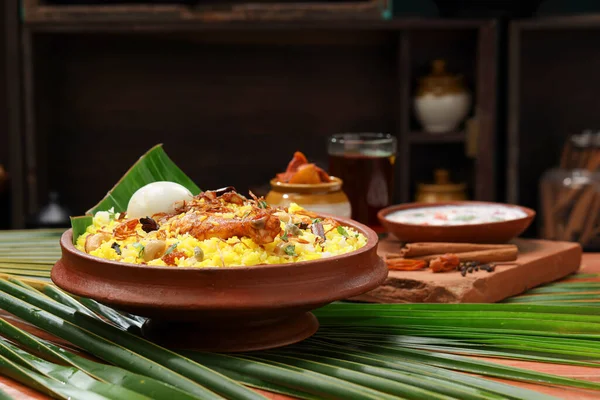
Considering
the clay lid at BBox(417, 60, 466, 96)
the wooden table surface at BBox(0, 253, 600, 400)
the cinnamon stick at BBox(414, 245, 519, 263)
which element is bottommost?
the wooden table surface at BBox(0, 253, 600, 400)

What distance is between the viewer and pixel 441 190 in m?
3.74

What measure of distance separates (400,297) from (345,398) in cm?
53

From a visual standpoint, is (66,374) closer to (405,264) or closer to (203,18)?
(405,264)

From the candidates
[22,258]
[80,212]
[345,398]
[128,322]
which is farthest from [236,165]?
[345,398]

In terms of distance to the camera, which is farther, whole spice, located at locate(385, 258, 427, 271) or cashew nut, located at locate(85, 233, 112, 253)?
whole spice, located at locate(385, 258, 427, 271)

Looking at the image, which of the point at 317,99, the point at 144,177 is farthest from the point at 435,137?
the point at 144,177

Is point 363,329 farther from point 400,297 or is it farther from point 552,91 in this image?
point 552,91

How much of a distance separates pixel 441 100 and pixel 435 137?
0.16 metres

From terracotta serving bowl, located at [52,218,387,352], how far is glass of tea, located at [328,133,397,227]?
84 centimetres

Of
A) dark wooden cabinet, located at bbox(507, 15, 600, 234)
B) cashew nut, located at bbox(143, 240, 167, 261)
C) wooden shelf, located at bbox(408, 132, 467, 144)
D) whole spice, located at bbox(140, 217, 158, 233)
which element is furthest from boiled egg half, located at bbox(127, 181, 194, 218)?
dark wooden cabinet, located at bbox(507, 15, 600, 234)

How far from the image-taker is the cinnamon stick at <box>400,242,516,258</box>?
1702 millimetres

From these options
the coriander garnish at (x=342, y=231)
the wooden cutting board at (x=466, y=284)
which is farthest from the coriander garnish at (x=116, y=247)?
the wooden cutting board at (x=466, y=284)

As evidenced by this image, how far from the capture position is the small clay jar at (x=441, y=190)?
147 inches

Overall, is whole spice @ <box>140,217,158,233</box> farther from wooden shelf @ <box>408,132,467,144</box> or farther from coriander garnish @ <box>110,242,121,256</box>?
wooden shelf @ <box>408,132,467,144</box>
